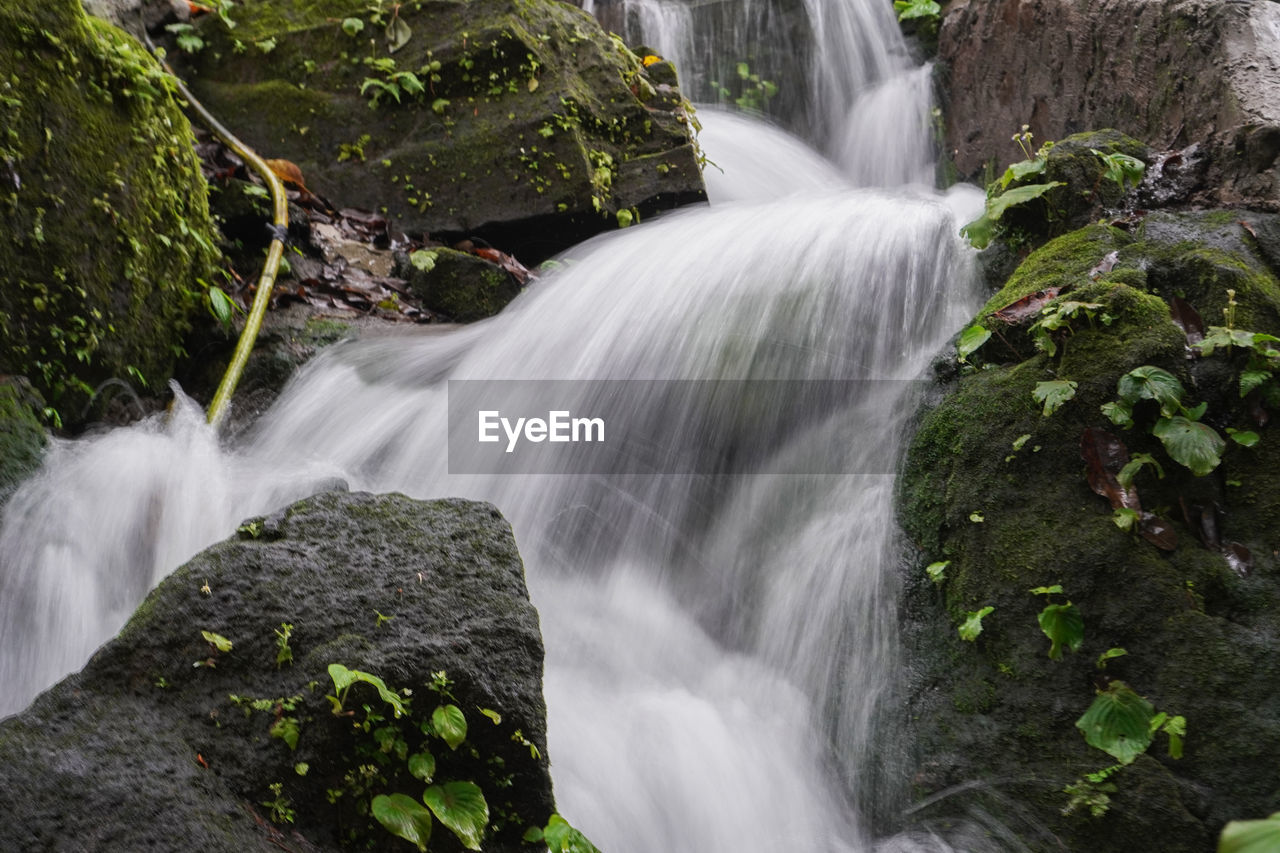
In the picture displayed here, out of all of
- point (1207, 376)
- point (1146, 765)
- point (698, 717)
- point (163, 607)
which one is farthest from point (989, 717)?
point (163, 607)

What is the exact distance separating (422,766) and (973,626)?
1.62 metres

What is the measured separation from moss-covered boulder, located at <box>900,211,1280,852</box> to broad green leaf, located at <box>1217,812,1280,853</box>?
2.64ft

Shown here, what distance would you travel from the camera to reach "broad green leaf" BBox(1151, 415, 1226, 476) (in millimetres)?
2670

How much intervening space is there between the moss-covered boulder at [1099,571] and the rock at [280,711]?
1.29 metres

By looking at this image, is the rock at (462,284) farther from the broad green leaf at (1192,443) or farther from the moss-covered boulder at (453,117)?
the broad green leaf at (1192,443)

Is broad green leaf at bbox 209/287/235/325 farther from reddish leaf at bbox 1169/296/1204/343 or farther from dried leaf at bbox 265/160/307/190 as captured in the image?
reddish leaf at bbox 1169/296/1204/343

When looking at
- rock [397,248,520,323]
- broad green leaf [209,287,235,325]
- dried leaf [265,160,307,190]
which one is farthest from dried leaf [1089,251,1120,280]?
dried leaf [265,160,307,190]

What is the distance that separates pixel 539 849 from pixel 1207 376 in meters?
2.40

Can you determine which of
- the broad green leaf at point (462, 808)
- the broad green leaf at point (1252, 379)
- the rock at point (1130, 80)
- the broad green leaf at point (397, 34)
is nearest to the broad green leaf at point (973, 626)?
the broad green leaf at point (1252, 379)

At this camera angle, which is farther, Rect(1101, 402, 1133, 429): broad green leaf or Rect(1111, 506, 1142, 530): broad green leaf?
Rect(1101, 402, 1133, 429): broad green leaf

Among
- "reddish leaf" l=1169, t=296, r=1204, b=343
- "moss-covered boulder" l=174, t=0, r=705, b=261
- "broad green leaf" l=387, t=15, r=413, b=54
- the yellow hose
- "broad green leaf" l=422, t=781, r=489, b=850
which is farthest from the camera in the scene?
"broad green leaf" l=387, t=15, r=413, b=54

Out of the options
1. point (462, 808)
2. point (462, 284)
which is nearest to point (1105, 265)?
point (462, 808)

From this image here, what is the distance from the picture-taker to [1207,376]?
116 inches

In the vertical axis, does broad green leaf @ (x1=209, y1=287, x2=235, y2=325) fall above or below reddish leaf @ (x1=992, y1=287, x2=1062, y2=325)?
below
